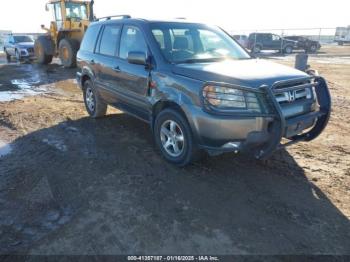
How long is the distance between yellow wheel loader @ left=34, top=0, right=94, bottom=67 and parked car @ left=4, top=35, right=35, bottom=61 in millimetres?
3725

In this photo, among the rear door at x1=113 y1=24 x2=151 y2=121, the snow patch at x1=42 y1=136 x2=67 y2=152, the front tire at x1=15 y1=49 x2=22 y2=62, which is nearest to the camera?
the rear door at x1=113 y1=24 x2=151 y2=121

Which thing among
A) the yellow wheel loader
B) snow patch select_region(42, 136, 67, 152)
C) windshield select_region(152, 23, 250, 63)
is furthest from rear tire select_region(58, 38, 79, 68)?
windshield select_region(152, 23, 250, 63)

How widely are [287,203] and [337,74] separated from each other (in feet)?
37.7

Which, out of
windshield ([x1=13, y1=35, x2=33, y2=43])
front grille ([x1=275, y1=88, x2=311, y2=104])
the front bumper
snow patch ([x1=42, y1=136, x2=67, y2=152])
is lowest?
snow patch ([x1=42, y1=136, x2=67, y2=152])

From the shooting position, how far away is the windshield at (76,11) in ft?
51.3

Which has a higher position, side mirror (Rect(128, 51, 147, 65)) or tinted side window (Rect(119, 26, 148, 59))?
tinted side window (Rect(119, 26, 148, 59))

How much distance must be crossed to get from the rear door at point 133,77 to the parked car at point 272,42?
25373 mm

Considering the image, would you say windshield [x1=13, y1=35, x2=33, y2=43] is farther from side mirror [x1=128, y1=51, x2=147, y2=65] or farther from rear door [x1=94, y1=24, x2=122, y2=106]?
side mirror [x1=128, y1=51, x2=147, y2=65]

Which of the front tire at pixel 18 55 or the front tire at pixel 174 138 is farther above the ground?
the front tire at pixel 174 138

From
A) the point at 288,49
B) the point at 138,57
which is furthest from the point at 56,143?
the point at 288,49

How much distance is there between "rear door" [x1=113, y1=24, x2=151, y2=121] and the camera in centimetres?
478

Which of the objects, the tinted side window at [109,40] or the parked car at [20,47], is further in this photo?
the parked car at [20,47]

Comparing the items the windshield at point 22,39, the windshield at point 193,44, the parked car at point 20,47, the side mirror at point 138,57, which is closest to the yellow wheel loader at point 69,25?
the parked car at point 20,47

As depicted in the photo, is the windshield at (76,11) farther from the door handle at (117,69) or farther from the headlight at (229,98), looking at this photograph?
the headlight at (229,98)
